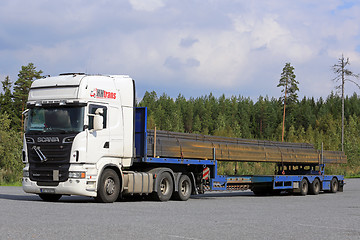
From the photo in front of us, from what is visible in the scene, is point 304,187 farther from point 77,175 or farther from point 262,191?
point 77,175

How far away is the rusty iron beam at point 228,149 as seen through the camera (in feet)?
61.0

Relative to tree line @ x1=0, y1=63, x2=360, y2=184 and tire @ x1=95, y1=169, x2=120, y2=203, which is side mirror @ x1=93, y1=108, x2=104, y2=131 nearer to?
tire @ x1=95, y1=169, x2=120, y2=203

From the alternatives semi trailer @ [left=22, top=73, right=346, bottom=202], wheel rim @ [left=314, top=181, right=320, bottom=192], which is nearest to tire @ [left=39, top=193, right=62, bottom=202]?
semi trailer @ [left=22, top=73, right=346, bottom=202]

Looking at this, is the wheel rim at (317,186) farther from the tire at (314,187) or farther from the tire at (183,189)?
the tire at (183,189)

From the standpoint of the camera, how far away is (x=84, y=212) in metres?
12.6

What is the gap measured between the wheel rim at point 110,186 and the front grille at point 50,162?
1333 mm

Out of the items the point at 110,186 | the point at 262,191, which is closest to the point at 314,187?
the point at 262,191

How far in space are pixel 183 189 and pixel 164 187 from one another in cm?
126

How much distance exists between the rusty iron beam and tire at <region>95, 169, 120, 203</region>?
5.95ft

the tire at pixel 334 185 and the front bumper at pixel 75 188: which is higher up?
the front bumper at pixel 75 188

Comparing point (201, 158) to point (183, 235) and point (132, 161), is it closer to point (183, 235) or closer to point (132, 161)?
point (132, 161)

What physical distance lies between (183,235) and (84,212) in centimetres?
425

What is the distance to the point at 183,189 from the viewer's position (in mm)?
19547

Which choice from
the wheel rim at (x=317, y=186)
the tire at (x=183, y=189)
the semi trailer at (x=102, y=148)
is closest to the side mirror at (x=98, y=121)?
the semi trailer at (x=102, y=148)
